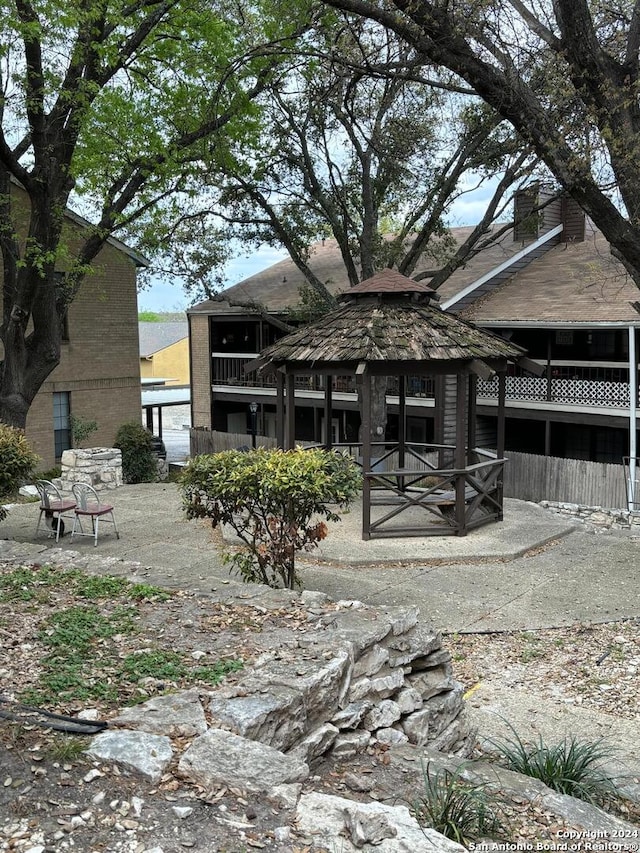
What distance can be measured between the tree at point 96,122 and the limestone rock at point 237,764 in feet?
43.1

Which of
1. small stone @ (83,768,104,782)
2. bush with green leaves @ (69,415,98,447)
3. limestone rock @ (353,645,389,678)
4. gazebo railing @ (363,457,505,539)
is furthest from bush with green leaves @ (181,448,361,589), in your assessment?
bush with green leaves @ (69,415,98,447)

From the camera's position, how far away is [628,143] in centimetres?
871

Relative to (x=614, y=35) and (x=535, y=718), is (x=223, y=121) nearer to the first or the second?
(x=614, y=35)

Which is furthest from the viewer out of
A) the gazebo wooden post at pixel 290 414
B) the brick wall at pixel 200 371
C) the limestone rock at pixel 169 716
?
the brick wall at pixel 200 371

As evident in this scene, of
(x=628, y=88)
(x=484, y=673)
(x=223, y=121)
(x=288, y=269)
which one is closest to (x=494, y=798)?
(x=484, y=673)

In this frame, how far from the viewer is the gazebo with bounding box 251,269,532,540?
44.7 feet

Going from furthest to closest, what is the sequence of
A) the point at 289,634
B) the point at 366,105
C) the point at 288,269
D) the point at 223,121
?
1. the point at 288,269
2. the point at 366,105
3. the point at 223,121
4. the point at 289,634

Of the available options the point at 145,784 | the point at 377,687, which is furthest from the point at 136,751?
the point at 377,687

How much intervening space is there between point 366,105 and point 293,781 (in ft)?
74.4

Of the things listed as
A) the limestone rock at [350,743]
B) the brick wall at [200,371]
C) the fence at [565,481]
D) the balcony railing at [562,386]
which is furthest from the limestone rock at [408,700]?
the brick wall at [200,371]

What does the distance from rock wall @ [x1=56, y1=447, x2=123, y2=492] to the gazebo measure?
5.19 m

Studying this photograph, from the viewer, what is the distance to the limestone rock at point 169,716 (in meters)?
4.66

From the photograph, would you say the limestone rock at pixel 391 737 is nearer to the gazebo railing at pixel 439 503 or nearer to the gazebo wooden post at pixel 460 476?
the gazebo railing at pixel 439 503

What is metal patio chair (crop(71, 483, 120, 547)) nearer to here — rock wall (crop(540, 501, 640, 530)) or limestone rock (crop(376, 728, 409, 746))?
limestone rock (crop(376, 728, 409, 746))
